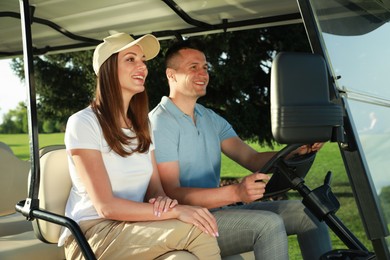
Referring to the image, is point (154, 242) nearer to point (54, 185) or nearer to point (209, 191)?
point (209, 191)

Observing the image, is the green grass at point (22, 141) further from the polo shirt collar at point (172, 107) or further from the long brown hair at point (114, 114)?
the long brown hair at point (114, 114)

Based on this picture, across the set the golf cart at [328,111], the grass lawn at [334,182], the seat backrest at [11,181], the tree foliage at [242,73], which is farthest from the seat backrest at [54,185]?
the tree foliage at [242,73]

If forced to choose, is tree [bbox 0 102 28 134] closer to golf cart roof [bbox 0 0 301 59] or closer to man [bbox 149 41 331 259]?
golf cart roof [bbox 0 0 301 59]

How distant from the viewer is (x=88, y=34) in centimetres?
414

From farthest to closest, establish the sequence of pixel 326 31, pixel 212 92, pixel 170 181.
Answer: pixel 212 92 < pixel 170 181 < pixel 326 31

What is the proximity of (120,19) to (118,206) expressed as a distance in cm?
161

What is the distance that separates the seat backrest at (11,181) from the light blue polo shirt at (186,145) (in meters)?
1.25

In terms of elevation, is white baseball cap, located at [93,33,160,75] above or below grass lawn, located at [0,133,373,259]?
above

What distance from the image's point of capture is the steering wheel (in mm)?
2530

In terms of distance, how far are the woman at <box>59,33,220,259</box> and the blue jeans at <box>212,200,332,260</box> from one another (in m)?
0.27

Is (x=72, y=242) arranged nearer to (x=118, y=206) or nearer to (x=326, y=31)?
(x=118, y=206)

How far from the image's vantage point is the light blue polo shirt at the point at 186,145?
3000 millimetres

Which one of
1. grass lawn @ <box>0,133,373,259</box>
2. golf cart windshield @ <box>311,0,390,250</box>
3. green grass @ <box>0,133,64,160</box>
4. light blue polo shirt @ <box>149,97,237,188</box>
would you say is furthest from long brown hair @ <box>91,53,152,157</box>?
green grass @ <box>0,133,64,160</box>

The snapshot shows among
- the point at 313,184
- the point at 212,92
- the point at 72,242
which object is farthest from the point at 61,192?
the point at 313,184
